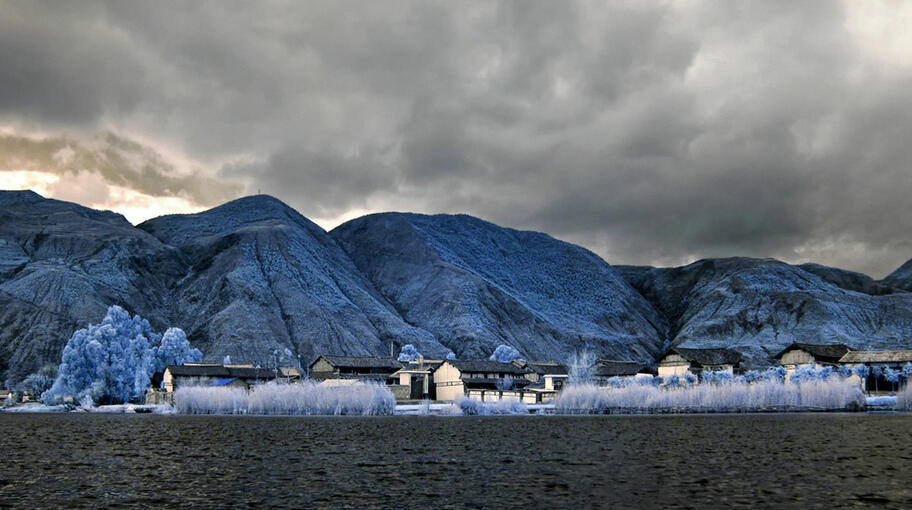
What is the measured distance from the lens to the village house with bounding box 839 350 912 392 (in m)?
157

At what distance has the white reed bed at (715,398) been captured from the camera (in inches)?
4609

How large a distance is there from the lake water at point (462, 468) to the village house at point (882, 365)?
90921mm

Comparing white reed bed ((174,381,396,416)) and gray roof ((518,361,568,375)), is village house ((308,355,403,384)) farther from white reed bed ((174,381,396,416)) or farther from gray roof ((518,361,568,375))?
white reed bed ((174,381,396,416))

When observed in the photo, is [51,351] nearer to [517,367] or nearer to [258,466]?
[517,367]

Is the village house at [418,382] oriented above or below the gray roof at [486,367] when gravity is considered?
below

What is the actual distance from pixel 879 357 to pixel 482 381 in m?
83.5

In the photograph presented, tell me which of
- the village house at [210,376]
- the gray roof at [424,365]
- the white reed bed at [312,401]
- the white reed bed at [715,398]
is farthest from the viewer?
the gray roof at [424,365]

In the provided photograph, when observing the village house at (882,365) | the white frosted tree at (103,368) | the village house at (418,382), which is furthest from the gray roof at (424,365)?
the village house at (882,365)

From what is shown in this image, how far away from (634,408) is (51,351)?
146 m

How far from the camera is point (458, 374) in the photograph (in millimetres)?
147125

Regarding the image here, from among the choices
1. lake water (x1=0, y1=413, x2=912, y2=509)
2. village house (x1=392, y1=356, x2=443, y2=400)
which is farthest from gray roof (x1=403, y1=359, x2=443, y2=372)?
lake water (x1=0, y1=413, x2=912, y2=509)

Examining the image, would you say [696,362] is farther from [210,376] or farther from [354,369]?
[210,376]

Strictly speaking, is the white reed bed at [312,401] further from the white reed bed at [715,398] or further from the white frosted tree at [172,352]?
the white frosted tree at [172,352]

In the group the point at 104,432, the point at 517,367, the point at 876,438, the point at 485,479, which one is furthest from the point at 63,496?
the point at 517,367
